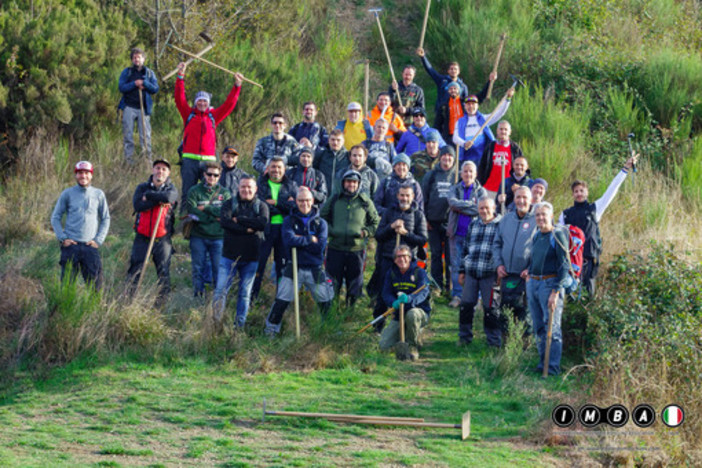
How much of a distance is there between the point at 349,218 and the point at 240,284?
1.58 metres

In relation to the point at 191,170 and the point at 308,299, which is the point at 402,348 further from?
the point at 191,170

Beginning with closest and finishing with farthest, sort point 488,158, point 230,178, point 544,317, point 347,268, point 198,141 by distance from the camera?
1. point 544,317
2. point 347,268
3. point 230,178
4. point 488,158
5. point 198,141

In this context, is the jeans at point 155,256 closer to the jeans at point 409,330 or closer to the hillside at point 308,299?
the hillside at point 308,299

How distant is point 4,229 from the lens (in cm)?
1459

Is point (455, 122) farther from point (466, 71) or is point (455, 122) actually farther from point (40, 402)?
point (40, 402)

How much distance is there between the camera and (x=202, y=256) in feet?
40.2

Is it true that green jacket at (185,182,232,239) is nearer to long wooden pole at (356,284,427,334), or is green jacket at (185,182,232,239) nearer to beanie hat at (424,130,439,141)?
long wooden pole at (356,284,427,334)

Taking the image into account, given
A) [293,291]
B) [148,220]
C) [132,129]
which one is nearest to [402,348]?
[293,291]

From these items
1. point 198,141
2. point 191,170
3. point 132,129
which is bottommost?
point 191,170

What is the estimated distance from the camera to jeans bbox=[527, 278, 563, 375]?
10695 millimetres

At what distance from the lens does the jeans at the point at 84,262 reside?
38.0 ft

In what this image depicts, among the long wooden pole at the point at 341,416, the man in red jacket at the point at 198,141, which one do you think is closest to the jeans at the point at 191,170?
the man in red jacket at the point at 198,141

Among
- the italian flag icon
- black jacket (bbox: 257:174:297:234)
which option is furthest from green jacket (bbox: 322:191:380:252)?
the italian flag icon

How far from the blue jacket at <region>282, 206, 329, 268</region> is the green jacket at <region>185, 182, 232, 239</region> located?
0.99 m
